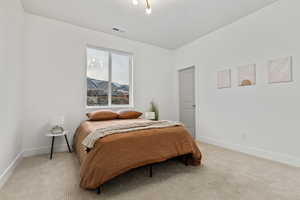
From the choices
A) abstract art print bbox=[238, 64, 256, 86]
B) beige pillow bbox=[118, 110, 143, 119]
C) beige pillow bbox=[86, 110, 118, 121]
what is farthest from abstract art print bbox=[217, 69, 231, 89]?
beige pillow bbox=[86, 110, 118, 121]

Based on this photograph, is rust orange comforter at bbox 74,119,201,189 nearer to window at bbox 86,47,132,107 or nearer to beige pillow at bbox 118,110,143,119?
beige pillow at bbox 118,110,143,119

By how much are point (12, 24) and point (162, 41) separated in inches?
124

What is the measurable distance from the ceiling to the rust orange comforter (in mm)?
2231

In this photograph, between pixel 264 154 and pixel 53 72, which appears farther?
pixel 53 72

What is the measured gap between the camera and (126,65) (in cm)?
402

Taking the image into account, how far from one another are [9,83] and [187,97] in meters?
3.83

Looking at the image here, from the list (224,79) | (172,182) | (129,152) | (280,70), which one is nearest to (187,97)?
(224,79)

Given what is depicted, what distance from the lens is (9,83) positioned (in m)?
1.97

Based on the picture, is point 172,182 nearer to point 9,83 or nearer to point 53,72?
point 9,83

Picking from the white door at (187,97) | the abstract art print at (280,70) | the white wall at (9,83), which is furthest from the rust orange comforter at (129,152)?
the white door at (187,97)

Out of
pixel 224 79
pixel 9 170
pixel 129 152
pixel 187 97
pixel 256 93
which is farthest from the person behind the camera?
pixel 187 97

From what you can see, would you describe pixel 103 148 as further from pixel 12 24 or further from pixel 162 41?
pixel 162 41

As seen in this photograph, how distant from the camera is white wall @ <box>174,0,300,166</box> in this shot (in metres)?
2.30

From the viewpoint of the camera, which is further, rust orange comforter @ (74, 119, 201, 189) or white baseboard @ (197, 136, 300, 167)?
white baseboard @ (197, 136, 300, 167)
